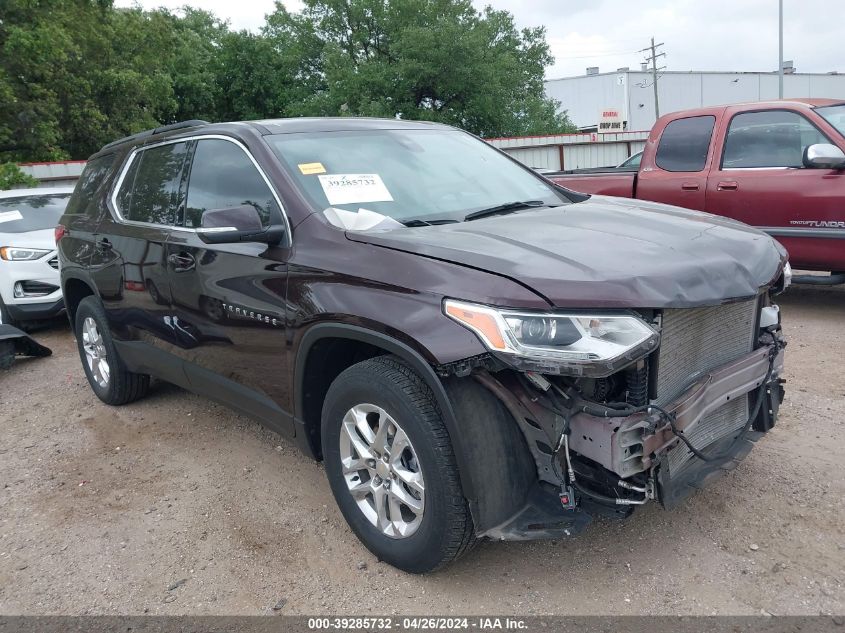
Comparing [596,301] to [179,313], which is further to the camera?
[179,313]

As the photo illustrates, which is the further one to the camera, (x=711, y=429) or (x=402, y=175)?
(x=402, y=175)

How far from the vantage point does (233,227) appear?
294 centimetres

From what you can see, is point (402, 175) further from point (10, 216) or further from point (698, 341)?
point (10, 216)

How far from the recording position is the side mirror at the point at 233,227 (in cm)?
292

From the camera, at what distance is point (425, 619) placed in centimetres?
257

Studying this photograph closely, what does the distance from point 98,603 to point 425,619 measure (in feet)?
4.44

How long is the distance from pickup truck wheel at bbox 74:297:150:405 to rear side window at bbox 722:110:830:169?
5.36 meters

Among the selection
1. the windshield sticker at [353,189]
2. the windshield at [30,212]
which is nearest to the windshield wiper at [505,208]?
the windshield sticker at [353,189]

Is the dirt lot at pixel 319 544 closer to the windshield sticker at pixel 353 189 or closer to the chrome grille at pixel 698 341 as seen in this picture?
the chrome grille at pixel 698 341

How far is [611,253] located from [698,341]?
493mm

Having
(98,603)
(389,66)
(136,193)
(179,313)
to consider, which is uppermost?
(389,66)

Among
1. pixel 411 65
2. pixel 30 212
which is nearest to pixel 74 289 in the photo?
pixel 30 212

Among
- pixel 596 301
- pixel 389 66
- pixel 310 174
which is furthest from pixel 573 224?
pixel 389 66

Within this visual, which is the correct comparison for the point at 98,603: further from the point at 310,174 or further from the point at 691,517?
the point at 691,517
